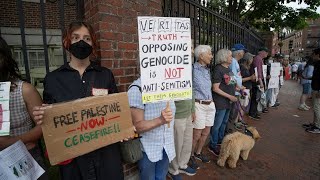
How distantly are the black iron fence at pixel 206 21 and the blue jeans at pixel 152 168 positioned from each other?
2180 millimetres

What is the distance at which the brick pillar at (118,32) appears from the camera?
2.54 m

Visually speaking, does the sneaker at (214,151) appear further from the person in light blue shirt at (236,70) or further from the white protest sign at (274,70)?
the white protest sign at (274,70)

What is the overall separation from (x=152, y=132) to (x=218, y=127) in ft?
7.89

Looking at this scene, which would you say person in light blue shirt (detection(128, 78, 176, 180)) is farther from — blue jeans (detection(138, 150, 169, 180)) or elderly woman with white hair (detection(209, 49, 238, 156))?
elderly woman with white hair (detection(209, 49, 238, 156))

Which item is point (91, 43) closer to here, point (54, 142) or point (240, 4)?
point (54, 142)

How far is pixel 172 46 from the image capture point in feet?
7.16

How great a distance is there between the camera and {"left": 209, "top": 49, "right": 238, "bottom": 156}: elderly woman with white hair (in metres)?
4.21

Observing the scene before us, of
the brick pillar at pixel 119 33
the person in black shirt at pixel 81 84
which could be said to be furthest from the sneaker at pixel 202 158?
the person in black shirt at pixel 81 84

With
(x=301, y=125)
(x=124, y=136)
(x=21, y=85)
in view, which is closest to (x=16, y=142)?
(x=21, y=85)

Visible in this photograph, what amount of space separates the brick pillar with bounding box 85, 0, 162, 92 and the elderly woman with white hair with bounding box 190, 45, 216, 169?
111 centimetres

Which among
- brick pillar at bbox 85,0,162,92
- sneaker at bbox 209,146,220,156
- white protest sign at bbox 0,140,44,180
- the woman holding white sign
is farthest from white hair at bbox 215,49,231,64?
white protest sign at bbox 0,140,44,180

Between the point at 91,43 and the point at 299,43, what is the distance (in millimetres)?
84396

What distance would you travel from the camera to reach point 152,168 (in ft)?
8.21

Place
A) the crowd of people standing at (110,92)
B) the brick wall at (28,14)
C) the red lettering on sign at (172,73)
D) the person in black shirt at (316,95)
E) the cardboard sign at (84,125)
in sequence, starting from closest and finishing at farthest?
the cardboard sign at (84,125) < the crowd of people standing at (110,92) < the red lettering on sign at (172,73) < the person in black shirt at (316,95) < the brick wall at (28,14)
